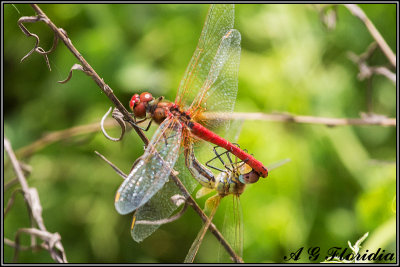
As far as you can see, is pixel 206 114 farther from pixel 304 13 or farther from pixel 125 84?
pixel 304 13

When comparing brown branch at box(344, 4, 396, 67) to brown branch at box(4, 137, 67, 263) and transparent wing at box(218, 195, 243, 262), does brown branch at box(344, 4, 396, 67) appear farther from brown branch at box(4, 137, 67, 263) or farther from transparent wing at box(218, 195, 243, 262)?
brown branch at box(4, 137, 67, 263)

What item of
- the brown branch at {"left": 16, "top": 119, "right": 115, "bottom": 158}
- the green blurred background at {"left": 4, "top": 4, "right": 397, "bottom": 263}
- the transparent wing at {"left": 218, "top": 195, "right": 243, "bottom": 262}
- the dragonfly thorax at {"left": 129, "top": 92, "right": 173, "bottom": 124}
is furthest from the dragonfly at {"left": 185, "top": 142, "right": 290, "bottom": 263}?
the brown branch at {"left": 16, "top": 119, "right": 115, "bottom": 158}

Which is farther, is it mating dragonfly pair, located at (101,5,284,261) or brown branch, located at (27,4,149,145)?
mating dragonfly pair, located at (101,5,284,261)

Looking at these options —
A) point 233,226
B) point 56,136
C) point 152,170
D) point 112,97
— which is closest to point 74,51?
point 112,97

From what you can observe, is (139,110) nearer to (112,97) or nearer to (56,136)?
(112,97)

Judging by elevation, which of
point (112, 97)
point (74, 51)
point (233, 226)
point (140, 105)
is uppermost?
point (74, 51)

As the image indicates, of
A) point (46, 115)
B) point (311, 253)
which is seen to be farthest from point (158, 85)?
point (311, 253)
